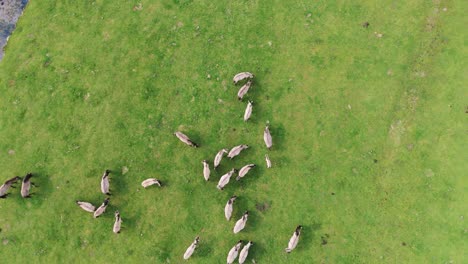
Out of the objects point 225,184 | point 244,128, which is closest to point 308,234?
point 225,184

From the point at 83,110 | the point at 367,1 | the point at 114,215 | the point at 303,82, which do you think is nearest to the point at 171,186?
the point at 114,215

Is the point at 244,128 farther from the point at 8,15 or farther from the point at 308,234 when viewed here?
the point at 8,15

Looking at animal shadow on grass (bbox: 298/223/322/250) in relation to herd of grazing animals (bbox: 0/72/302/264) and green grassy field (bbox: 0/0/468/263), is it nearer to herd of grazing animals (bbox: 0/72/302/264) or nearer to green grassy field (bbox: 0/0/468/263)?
green grassy field (bbox: 0/0/468/263)

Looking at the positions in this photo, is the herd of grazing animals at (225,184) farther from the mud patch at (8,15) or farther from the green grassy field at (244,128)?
the mud patch at (8,15)

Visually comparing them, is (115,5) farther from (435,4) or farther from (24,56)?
(435,4)

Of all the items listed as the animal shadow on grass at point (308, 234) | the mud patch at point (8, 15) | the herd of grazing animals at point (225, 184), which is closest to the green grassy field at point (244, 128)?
the animal shadow on grass at point (308, 234)
